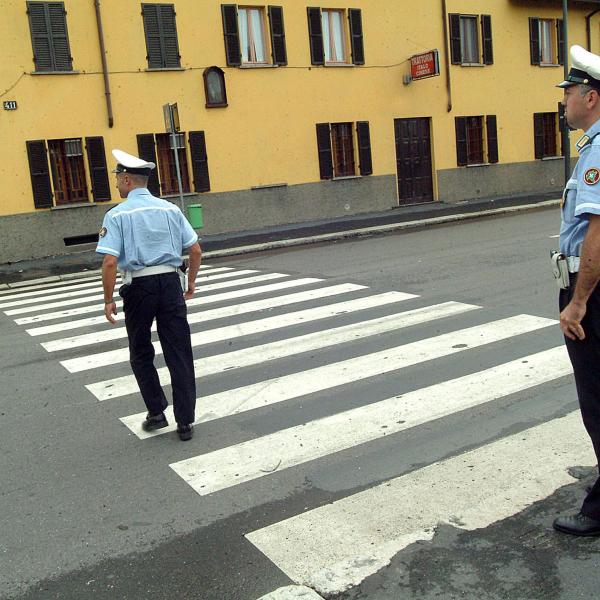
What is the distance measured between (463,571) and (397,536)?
400mm

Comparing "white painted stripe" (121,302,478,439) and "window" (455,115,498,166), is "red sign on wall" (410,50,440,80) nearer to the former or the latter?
"window" (455,115,498,166)

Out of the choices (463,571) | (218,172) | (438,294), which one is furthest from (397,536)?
(218,172)

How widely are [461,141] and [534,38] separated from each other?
5255 mm

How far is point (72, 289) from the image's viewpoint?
13086mm

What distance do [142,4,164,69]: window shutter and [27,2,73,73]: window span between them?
2095mm

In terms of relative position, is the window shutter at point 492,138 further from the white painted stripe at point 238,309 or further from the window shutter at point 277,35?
the white painted stripe at point 238,309

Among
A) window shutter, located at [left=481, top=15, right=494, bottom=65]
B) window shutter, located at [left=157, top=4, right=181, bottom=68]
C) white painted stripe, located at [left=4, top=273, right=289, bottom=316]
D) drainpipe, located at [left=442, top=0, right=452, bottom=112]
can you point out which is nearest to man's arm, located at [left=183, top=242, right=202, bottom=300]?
white painted stripe, located at [left=4, top=273, right=289, bottom=316]

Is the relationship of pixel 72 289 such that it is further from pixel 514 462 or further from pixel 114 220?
pixel 514 462

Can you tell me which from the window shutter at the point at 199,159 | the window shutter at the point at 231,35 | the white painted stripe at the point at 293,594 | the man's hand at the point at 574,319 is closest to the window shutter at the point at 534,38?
the window shutter at the point at 231,35

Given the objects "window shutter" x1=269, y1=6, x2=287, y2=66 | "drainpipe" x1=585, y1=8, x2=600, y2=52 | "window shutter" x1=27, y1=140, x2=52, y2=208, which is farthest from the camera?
"drainpipe" x1=585, y1=8, x2=600, y2=52

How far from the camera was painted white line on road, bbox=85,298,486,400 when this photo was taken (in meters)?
6.35

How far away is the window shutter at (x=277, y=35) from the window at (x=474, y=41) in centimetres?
681

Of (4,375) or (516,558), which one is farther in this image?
(4,375)

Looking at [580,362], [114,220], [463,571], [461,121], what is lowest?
[463,571]
